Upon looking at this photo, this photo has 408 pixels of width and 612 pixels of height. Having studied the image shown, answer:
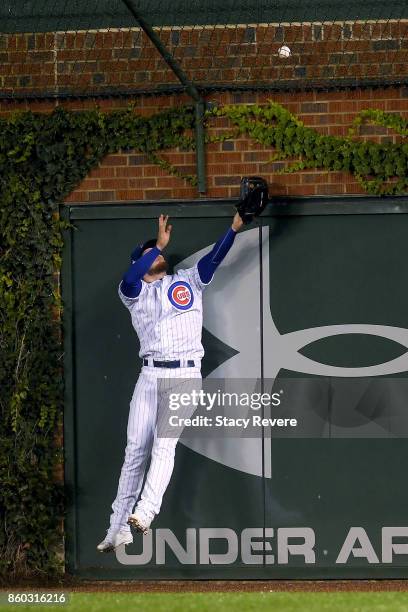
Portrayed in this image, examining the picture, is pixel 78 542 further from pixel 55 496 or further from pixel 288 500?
pixel 288 500

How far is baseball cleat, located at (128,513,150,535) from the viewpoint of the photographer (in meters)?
9.17

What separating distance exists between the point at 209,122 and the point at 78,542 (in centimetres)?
316

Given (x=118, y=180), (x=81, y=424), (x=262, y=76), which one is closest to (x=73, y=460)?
(x=81, y=424)

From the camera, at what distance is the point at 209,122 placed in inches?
375

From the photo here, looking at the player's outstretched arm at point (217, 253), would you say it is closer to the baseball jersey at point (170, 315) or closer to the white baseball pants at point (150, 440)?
the baseball jersey at point (170, 315)

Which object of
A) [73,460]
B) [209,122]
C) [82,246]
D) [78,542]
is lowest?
[78,542]

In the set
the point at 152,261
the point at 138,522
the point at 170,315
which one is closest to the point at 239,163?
the point at 152,261

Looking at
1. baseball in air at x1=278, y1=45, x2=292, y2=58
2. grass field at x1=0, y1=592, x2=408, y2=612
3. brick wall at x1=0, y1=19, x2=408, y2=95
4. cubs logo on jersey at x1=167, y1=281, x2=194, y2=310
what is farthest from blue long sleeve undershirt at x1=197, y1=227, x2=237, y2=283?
grass field at x1=0, y1=592, x2=408, y2=612

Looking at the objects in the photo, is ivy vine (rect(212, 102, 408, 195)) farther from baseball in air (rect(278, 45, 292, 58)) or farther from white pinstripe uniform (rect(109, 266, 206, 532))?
white pinstripe uniform (rect(109, 266, 206, 532))

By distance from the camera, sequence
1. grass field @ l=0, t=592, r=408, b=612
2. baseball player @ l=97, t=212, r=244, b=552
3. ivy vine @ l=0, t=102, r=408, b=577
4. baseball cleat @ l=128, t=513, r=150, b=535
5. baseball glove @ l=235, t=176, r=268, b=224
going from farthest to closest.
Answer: ivy vine @ l=0, t=102, r=408, b=577 → baseball player @ l=97, t=212, r=244, b=552 → baseball cleat @ l=128, t=513, r=150, b=535 → baseball glove @ l=235, t=176, r=268, b=224 → grass field @ l=0, t=592, r=408, b=612

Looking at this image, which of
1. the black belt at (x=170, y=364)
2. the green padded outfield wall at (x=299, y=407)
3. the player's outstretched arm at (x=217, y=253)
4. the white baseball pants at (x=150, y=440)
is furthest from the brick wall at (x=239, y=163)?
the white baseball pants at (x=150, y=440)

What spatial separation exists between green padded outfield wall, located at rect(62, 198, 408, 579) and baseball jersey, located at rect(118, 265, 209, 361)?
15 cm

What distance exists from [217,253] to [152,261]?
1.55 ft

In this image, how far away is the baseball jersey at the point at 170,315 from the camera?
9.34 metres
